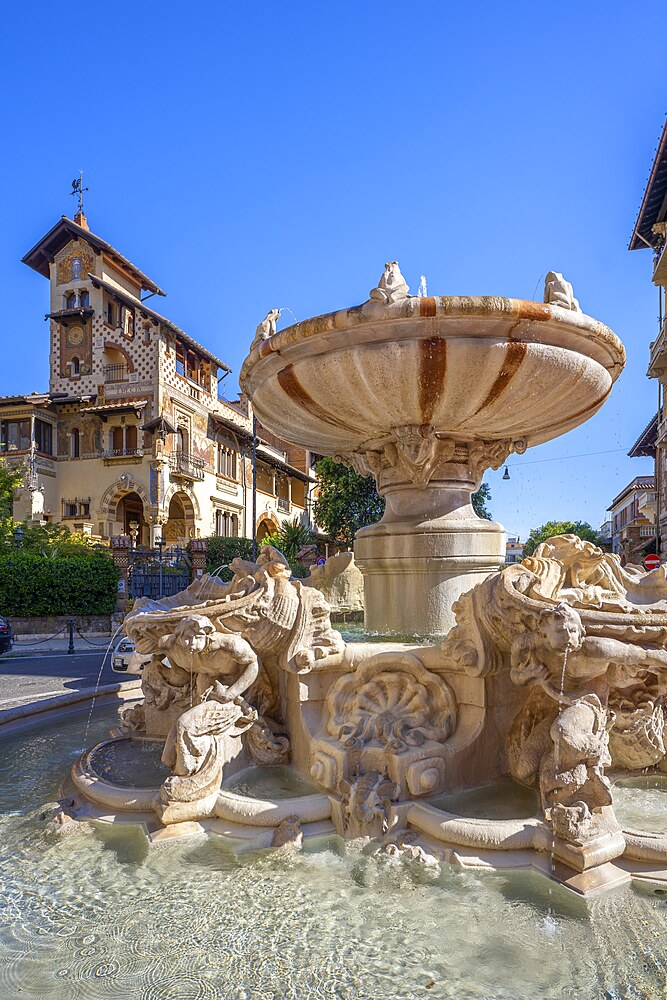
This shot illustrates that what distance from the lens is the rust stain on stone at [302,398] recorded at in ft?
15.2

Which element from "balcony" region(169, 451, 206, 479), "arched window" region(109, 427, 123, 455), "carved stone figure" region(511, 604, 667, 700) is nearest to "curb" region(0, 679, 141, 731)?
"carved stone figure" region(511, 604, 667, 700)

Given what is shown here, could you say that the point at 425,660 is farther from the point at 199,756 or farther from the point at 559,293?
the point at 559,293

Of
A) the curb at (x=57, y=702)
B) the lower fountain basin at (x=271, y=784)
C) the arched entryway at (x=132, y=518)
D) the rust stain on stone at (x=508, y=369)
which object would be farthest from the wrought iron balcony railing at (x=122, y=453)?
the lower fountain basin at (x=271, y=784)

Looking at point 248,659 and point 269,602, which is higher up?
point 269,602

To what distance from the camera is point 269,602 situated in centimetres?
368

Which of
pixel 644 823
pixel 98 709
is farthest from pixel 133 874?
pixel 98 709

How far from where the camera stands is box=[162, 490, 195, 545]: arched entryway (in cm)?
3475

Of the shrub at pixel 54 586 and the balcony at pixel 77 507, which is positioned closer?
the shrub at pixel 54 586

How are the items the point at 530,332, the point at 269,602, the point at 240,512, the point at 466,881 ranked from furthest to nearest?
the point at 240,512, the point at 530,332, the point at 269,602, the point at 466,881

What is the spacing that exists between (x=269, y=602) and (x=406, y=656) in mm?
827

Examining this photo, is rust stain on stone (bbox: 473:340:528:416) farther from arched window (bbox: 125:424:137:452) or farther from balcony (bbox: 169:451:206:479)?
arched window (bbox: 125:424:137:452)

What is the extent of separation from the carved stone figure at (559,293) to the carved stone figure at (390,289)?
1040mm

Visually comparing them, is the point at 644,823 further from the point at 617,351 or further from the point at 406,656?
the point at 617,351

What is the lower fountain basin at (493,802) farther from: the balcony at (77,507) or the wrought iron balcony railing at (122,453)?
the balcony at (77,507)
